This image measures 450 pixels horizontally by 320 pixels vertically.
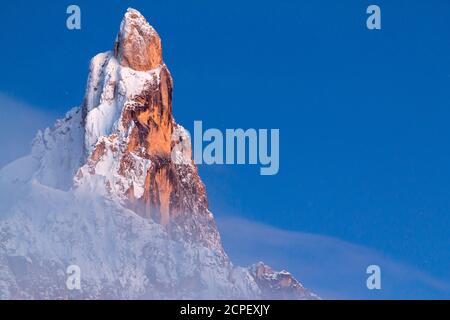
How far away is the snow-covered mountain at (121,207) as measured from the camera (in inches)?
1208

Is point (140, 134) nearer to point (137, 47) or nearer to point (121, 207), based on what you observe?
point (137, 47)

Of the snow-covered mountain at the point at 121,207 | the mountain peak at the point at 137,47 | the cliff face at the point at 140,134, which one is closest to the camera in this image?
the snow-covered mountain at the point at 121,207

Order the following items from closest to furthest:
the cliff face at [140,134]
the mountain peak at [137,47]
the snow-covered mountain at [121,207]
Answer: the snow-covered mountain at [121,207]
the cliff face at [140,134]
the mountain peak at [137,47]

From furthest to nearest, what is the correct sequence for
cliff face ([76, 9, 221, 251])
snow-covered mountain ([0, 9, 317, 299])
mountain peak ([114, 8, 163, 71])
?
mountain peak ([114, 8, 163, 71]) < cliff face ([76, 9, 221, 251]) < snow-covered mountain ([0, 9, 317, 299])

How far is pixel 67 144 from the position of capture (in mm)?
57094

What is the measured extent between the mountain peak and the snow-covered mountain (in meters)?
0.08

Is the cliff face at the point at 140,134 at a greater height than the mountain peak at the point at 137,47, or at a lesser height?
lesser

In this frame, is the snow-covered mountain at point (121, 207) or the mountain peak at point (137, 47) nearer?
the snow-covered mountain at point (121, 207)

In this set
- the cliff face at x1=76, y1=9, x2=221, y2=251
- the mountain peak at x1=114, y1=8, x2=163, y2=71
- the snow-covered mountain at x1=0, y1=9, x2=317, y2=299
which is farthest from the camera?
the mountain peak at x1=114, y1=8, x2=163, y2=71

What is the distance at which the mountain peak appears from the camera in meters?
50.6

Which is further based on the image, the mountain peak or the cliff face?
the mountain peak

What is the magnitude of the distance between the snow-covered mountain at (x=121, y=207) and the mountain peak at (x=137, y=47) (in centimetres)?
8
